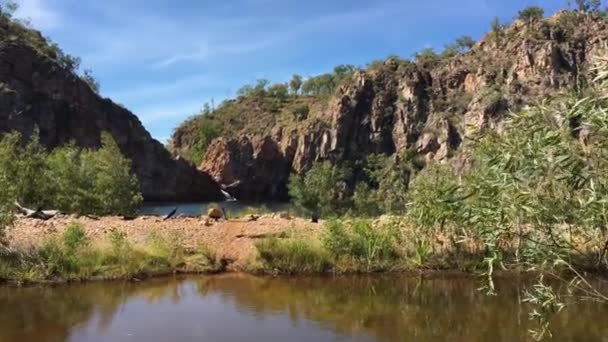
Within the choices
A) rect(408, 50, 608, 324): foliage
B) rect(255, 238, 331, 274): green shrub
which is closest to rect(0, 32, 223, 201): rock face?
rect(255, 238, 331, 274): green shrub

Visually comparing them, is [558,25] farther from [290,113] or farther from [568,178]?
[568,178]

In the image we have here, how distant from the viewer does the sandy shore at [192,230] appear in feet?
64.7

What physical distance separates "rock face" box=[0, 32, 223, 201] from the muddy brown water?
7973cm

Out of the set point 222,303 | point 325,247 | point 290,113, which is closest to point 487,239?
point 222,303

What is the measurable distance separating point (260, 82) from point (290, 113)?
84.3 feet

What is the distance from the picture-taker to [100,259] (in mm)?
17984

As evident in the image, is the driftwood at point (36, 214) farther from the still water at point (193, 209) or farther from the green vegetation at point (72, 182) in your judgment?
the still water at point (193, 209)

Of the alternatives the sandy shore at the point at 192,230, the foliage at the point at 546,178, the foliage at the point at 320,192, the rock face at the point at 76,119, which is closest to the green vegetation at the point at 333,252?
the sandy shore at the point at 192,230

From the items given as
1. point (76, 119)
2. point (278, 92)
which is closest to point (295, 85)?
point (278, 92)

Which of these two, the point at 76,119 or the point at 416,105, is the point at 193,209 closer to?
the point at 76,119

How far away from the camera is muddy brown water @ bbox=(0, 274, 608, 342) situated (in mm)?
12523

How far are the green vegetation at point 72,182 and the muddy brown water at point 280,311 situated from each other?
32.2 feet

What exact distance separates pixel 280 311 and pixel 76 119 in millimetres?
90923

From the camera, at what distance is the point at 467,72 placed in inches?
4872
